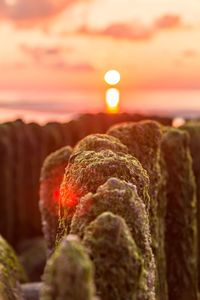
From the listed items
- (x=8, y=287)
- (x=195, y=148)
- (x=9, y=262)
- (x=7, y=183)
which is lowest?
(x=8, y=287)

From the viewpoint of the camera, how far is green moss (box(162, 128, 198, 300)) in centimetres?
3225

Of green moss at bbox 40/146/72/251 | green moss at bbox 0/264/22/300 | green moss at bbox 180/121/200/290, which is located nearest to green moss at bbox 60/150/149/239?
green moss at bbox 0/264/22/300

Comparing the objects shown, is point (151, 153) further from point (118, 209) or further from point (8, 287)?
point (118, 209)

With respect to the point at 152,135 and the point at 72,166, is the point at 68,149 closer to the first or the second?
the point at 152,135

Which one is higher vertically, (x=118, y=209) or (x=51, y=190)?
(x=51, y=190)

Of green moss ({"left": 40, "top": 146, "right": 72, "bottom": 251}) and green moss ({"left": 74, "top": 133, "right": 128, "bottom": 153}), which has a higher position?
green moss ({"left": 74, "top": 133, "right": 128, "bottom": 153})

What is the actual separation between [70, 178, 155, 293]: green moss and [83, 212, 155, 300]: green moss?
104cm

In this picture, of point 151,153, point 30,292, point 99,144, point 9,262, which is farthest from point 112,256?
point 30,292

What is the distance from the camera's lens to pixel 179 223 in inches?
1283

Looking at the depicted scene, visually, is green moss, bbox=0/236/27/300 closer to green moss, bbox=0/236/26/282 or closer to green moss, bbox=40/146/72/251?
green moss, bbox=0/236/26/282

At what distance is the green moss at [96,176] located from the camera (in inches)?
754

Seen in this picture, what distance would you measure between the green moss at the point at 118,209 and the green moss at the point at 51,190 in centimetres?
1453

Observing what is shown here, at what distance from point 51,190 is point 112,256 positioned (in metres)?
17.1

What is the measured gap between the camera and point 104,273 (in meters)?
15.1
